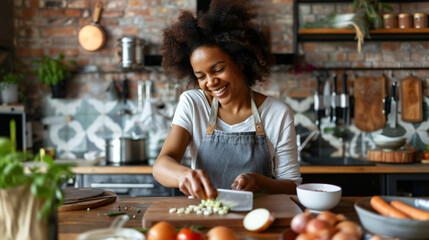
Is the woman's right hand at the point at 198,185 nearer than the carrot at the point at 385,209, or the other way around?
the carrot at the point at 385,209

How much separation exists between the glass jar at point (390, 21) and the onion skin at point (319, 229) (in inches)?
112

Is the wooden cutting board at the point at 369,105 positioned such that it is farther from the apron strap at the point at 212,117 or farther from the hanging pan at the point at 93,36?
the hanging pan at the point at 93,36

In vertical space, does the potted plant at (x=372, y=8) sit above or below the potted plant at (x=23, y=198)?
above

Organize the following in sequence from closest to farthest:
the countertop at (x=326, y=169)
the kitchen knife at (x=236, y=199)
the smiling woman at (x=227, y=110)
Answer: the kitchen knife at (x=236, y=199), the smiling woman at (x=227, y=110), the countertop at (x=326, y=169)

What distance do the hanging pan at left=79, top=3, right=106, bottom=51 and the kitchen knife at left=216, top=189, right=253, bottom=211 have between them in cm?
263

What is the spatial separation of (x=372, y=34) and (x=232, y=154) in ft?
7.07

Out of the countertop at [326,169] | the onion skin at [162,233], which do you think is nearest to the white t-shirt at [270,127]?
the onion skin at [162,233]

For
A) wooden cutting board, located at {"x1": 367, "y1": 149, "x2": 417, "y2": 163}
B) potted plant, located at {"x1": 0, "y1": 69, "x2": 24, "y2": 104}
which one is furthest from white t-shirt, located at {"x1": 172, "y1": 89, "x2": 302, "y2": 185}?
potted plant, located at {"x1": 0, "y1": 69, "x2": 24, "y2": 104}

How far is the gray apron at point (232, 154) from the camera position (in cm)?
167

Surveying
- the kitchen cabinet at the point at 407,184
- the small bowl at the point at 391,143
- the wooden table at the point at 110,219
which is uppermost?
the small bowl at the point at 391,143

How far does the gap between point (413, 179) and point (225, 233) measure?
2.41 meters

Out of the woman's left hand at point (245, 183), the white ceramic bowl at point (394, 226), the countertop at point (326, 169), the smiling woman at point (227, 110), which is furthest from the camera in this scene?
the countertop at point (326, 169)

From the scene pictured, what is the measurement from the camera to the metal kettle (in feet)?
10.6

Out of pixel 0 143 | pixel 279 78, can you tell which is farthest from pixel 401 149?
pixel 0 143
